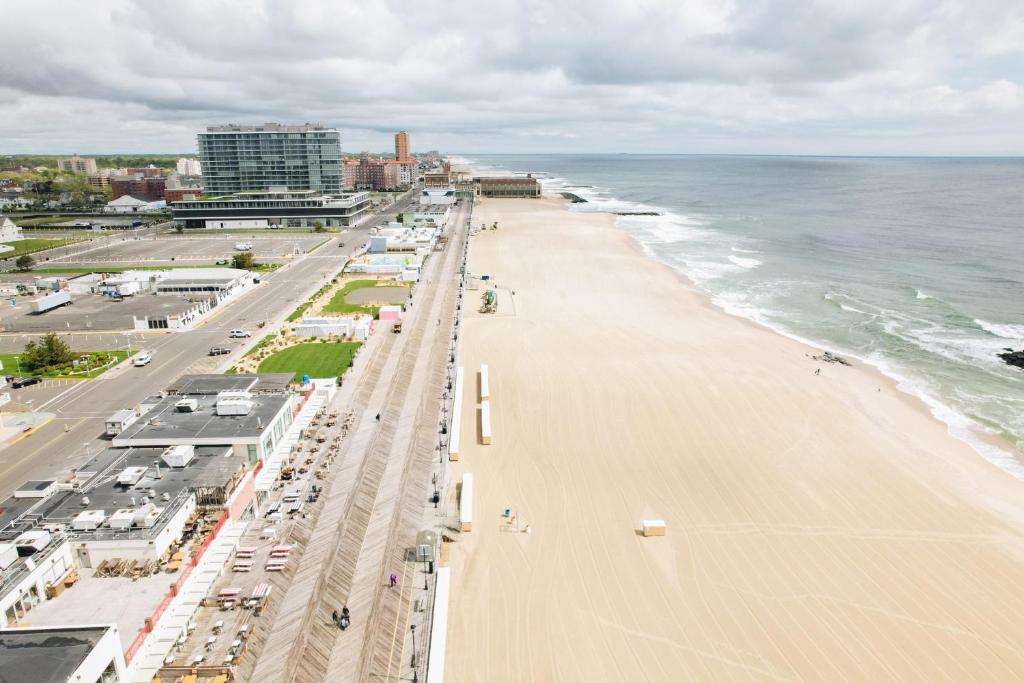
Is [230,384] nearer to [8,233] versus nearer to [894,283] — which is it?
[894,283]

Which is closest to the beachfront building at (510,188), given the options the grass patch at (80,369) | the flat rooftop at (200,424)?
the grass patch at (80,369)

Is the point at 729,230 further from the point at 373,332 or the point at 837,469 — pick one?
the point at 837,469

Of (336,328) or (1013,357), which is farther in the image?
(336,328)

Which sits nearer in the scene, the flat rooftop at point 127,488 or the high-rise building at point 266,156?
the flat rooftop at point 127,488

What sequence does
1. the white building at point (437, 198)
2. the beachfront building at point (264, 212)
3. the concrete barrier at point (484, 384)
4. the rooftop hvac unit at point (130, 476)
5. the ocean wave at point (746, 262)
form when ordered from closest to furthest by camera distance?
the rooftop hvac unit at point (130, 476), the concrete barrier at point (484, 384), the ocean wave at point (746, 262), the beachfront building at point (264, 212), the white building at point (437, 198)

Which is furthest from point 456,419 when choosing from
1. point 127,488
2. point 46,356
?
point 46,356

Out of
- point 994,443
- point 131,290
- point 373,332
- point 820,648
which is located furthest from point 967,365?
point 131,290

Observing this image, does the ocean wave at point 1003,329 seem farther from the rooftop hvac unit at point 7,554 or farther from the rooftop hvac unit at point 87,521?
the rooftop hvac unit at point 7,554
